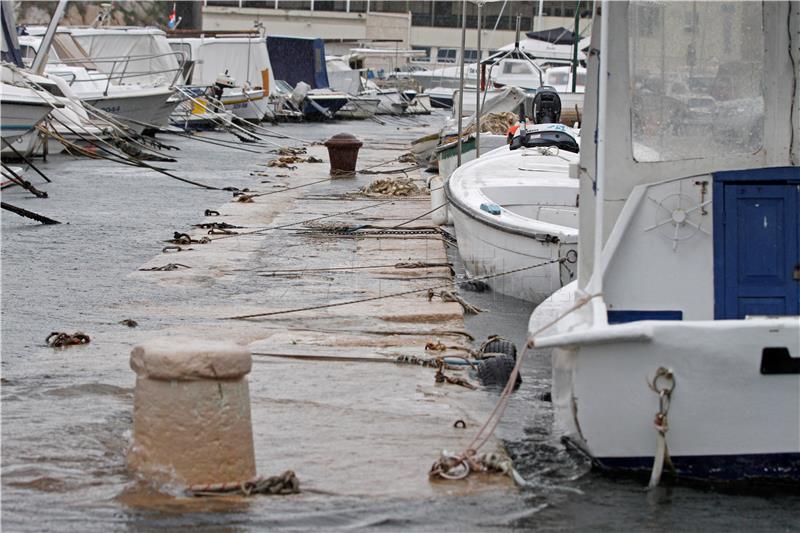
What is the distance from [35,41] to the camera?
39.4 meters

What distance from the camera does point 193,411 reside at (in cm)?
646

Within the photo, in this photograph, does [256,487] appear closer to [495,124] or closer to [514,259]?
[514,259]

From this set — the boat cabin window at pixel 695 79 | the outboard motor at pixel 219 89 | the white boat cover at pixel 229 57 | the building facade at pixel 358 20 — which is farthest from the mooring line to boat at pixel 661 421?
the building facade at pixel 358 20

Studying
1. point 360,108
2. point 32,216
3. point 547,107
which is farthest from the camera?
point 360,108

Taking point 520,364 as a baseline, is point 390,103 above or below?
above

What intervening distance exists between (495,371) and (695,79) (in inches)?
100

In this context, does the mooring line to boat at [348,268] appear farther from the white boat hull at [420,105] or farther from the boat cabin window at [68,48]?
the white boat hull at [420,105]

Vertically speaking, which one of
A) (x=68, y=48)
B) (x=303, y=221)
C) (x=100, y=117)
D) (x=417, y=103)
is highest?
(x=417, y=103)

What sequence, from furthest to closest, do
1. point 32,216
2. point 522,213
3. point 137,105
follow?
1. point 137,105
2. point 32,216
3. point 522,213

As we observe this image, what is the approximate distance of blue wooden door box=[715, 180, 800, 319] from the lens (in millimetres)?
7914

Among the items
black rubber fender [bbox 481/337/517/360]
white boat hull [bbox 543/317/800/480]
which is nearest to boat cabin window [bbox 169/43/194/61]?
black rubber fender [bbox 481/337/517/360]

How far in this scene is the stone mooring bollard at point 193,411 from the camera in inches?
253

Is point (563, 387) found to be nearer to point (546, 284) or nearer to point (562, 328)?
point (562, 328)

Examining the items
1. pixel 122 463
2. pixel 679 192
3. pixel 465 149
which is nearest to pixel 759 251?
pixel 679 192
